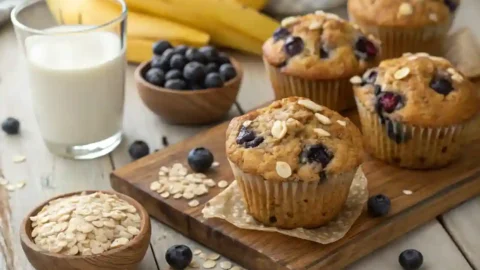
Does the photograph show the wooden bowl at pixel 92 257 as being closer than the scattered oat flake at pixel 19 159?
Yes

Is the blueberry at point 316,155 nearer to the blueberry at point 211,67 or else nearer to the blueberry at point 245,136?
the blueberry at point 245,136

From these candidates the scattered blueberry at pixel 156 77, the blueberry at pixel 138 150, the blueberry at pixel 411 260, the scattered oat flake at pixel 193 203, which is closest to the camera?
the blueberry at pixel 411 260

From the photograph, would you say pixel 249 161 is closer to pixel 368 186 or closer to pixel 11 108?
pixel 368 186

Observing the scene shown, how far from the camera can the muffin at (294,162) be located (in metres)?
1.47

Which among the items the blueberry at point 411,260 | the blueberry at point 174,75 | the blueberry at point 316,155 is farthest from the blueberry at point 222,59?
the blueberry at point 411,260

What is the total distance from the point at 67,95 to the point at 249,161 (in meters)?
0.52

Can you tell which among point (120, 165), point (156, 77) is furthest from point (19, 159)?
point (156, 77)

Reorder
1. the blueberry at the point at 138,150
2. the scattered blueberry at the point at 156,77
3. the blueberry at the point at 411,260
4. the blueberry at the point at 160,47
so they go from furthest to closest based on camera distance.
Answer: the blueberry at the point at 160,47 → the scattered blueberry at the point at 156,77 → the blueberry at the point at 138,150 → the blueberry at the point at 411,260

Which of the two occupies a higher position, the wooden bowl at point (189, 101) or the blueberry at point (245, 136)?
the blueberry at point (245, 136)

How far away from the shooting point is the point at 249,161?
149 centimetres

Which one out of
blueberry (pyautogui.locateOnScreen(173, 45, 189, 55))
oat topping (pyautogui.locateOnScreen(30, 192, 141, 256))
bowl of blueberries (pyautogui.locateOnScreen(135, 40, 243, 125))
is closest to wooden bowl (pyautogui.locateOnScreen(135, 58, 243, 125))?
bowl of blueberries (pyautogui.locateOnScreen(135, 40, 243, 125))

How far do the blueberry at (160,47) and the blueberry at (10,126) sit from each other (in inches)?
15.5

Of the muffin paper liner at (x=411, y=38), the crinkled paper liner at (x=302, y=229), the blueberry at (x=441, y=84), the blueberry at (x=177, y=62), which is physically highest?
the blueberry at (x=441, y=84)

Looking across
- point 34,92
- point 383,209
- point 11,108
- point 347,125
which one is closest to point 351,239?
point 383,209
